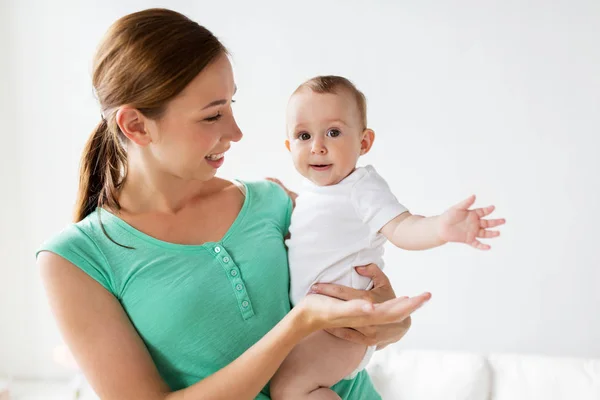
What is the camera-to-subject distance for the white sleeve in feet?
4.79

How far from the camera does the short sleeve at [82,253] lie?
1339mm

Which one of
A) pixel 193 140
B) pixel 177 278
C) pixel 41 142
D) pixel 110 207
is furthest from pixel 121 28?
pixel 41 142

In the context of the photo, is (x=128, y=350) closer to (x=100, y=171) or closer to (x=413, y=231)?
(x=100, y=171)

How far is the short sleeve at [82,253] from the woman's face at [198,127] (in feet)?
0.69

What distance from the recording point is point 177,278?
4.58 ft

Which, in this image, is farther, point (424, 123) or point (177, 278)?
point (424, 123)

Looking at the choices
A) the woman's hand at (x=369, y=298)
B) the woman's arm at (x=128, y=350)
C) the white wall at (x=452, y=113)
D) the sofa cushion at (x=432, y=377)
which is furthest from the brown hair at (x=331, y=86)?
the white wall at (x=452, y=113)

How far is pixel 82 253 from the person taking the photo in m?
1.35

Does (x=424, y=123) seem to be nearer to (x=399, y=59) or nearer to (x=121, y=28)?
(x=399, y=59)

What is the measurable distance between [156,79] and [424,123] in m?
1.96

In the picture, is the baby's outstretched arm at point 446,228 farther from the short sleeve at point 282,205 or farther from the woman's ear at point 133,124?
the woman's ear at point 133,124

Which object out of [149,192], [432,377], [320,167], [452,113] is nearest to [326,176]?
[320,167]

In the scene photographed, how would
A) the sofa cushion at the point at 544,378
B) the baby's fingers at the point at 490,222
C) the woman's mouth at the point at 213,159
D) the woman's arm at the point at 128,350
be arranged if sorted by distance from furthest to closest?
the sofa cushion at the point at 544,378 < the woman's mouth at the point at 213,159 < the woman's arm at the point at 128,350 < the baby's fingers at the point at 490,222

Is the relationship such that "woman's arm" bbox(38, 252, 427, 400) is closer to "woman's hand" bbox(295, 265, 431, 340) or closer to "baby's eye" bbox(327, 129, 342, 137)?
"woman's hand" bbox(295, 265, 431, 340)
